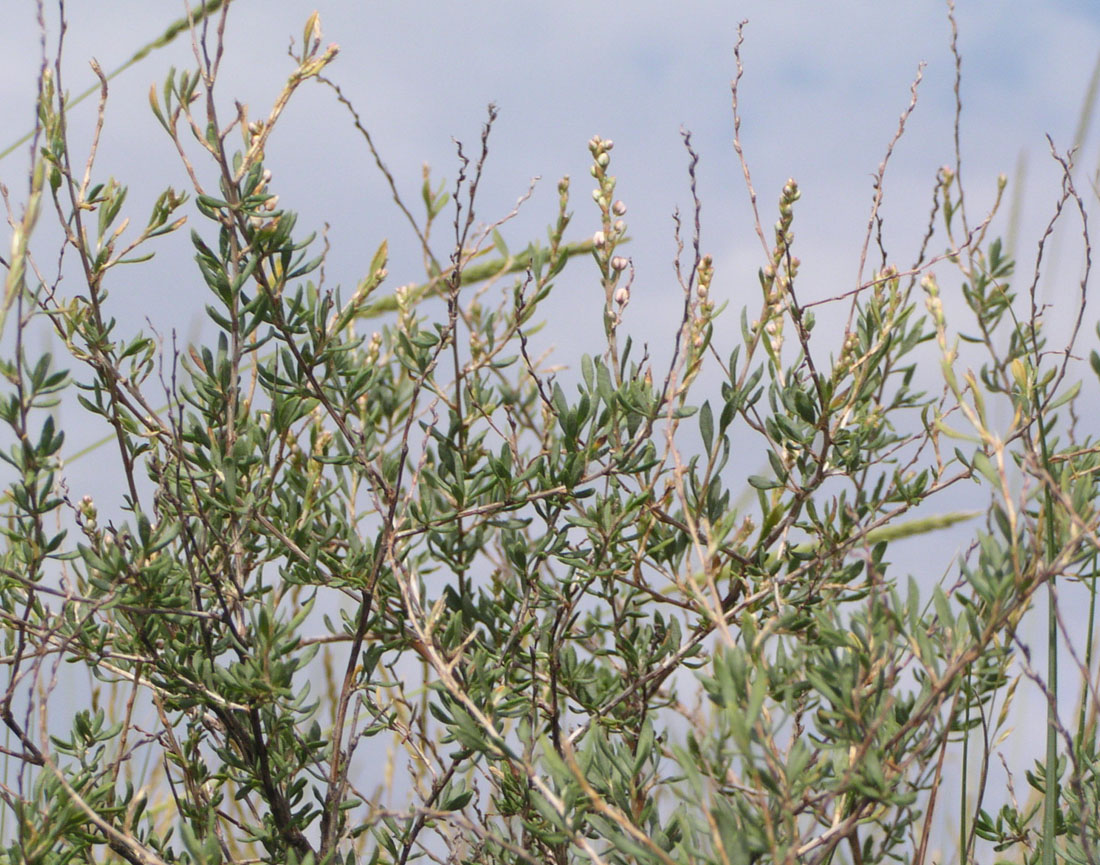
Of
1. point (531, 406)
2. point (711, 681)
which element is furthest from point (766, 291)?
point (711, 681)

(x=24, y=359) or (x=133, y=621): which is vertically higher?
(x=24, y=359)

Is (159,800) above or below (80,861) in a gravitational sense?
above

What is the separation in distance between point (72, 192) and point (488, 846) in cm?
114

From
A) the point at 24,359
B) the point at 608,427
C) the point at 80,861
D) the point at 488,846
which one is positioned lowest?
the point at 80,861

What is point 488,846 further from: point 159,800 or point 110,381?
point 159,800

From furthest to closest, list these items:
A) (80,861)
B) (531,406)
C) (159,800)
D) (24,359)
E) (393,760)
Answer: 1. (159,800)
2. (393,760)
3. (531,406)
4. (80,861)
5. (24,359)

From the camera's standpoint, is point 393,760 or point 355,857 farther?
point 393,760

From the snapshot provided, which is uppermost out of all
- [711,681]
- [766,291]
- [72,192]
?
[766,291]

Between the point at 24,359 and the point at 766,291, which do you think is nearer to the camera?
the point at 24,359

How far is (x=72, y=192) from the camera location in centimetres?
166

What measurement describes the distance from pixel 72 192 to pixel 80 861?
1.15 meters

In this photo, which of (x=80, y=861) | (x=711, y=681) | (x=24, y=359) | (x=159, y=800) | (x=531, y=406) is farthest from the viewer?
(x=159, y=800)

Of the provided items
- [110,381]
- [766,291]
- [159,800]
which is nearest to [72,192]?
[110,381]

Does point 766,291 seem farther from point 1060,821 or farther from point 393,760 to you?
point 393,760
